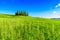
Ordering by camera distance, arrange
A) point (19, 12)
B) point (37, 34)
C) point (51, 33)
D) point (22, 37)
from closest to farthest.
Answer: point (22, 37)
point (37, 34)
point (51, 33)
point (19, 12)

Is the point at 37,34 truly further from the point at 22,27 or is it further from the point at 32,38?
the point at 22,27

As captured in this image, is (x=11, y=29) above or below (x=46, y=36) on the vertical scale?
above

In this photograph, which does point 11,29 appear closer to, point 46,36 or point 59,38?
point 46,36

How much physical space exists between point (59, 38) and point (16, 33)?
3.96 metres

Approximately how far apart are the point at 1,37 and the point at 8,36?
542 millimetres

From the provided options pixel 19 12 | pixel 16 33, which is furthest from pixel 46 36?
pixel 19 12

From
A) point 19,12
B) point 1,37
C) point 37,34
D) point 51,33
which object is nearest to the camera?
point 1,37

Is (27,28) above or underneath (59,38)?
above

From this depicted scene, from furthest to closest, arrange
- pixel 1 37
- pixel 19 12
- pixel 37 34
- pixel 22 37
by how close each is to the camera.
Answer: pixel 19 12
pixel 37 34
pixel 22 37
pixel 1 37

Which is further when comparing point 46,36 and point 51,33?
point 51,33

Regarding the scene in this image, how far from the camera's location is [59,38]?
11461 millimetres

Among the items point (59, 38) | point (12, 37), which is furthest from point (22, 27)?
A: point (59, 38)

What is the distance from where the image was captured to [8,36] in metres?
9.62

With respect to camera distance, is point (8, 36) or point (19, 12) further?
point (19, 12)
